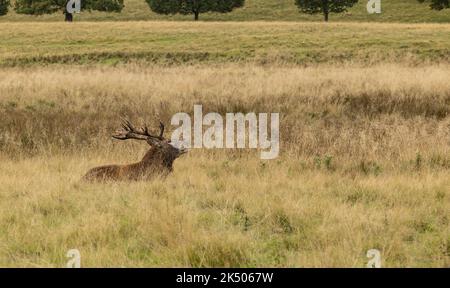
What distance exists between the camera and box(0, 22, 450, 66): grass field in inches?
1163

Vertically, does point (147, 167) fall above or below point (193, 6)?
below

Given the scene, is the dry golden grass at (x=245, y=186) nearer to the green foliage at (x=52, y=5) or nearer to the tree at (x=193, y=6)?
the green foliage at (x=52, y=5)

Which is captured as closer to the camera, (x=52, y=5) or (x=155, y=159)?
(x=155, y=159)

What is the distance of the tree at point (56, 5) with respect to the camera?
204ft

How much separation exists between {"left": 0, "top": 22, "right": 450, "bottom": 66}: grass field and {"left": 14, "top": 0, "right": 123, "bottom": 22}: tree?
15389 mm

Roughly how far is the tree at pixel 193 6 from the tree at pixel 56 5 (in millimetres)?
6938

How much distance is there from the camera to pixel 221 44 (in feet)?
115

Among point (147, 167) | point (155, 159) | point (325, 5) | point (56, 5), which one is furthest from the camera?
point (325, 5)

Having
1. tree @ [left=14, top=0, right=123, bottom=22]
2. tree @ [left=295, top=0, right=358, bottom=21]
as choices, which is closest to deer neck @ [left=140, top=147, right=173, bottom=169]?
tree @ [left=14, top=0, right=123, bottom=22]

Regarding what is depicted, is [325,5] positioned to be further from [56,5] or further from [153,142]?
[153,142]

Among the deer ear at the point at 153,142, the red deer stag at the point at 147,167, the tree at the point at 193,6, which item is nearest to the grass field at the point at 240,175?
the red deer stag at the point at 147,167

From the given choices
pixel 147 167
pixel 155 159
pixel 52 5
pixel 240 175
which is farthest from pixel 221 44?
pixel 52 5

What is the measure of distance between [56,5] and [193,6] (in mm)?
15440

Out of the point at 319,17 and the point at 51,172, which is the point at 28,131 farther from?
the point at 319,17
